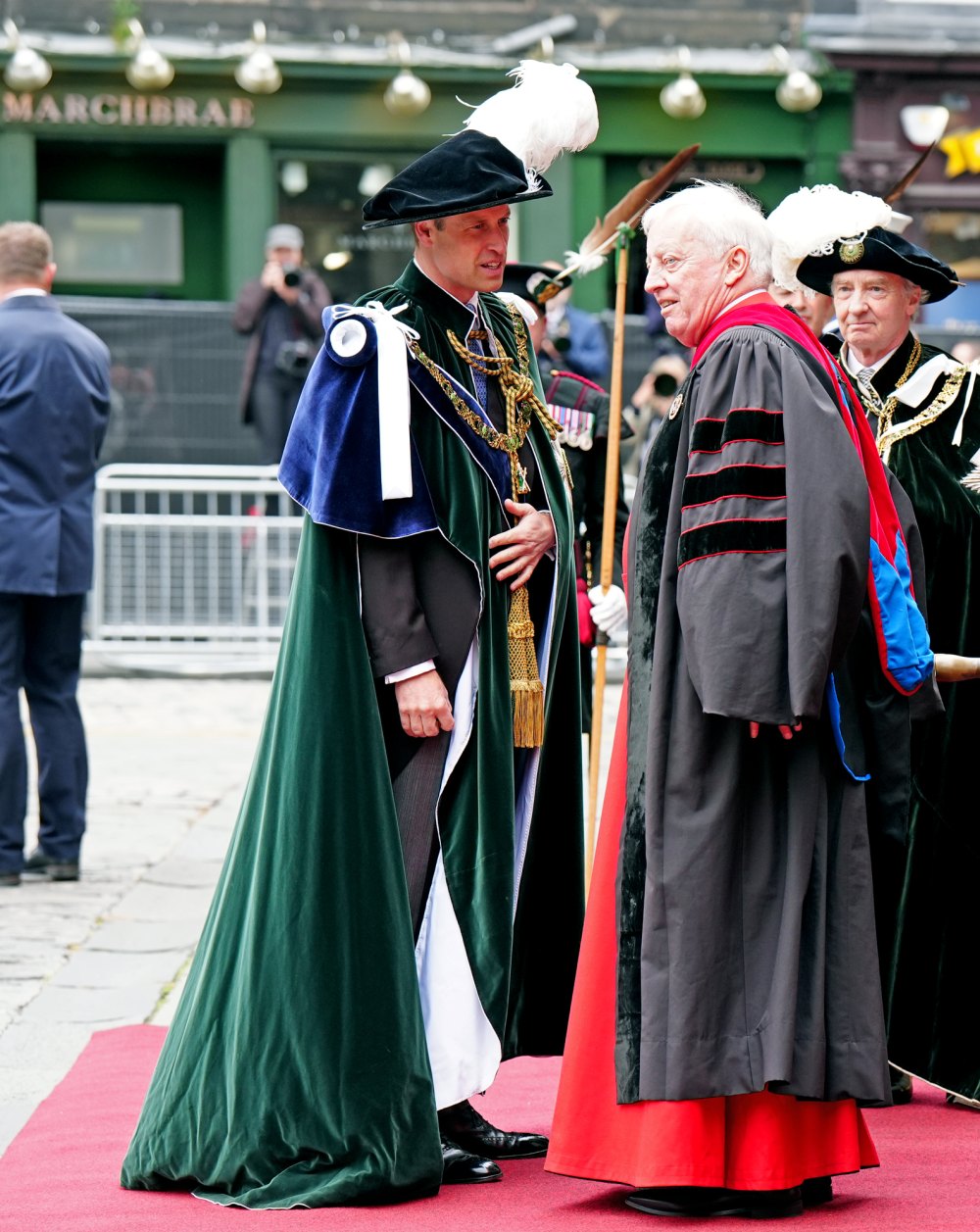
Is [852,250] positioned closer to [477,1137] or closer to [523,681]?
[523,681]

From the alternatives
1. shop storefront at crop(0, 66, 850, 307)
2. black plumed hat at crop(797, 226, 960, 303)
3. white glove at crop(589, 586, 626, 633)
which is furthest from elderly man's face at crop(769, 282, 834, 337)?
shop storefront at crop(0, 66, 850, 307)

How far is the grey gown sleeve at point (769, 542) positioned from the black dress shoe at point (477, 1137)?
112 centimetres

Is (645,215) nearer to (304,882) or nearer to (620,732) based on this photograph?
(620,732)

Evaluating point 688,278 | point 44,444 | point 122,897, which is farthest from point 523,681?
point 44,444

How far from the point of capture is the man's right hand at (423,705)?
4293mm

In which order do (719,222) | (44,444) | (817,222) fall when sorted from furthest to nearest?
1. (44,444)
2. (817,222)
3. (719,222)

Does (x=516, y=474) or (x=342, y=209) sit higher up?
(x=342, y=209)

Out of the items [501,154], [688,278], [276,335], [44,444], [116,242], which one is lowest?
[44,444]

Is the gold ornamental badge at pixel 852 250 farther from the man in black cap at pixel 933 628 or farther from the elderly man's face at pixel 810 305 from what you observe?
the elderly man's face at pixel 810 305

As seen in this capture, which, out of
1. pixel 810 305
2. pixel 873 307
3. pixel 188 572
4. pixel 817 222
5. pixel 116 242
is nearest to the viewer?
pixel 817 222

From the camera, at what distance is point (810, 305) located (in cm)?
596

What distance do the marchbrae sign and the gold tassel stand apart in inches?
524

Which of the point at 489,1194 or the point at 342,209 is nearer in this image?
the point at 489,1194

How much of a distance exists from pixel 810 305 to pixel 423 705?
7.17ft
